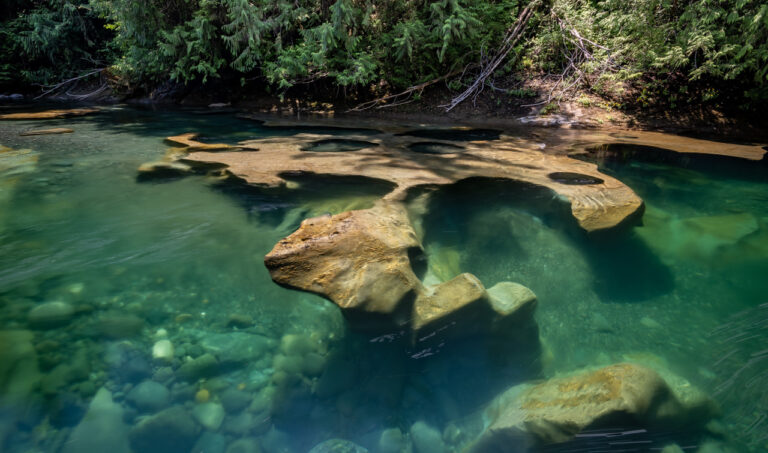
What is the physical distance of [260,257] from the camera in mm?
3373

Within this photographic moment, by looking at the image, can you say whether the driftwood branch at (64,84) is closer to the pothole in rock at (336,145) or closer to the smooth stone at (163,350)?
the pothole in rock at (336,145)

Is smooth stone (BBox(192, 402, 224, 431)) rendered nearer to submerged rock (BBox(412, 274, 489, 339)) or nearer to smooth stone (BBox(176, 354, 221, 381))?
smooth stone (BBox(176, 354, 221, 381))

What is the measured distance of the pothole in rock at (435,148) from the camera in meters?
6.23

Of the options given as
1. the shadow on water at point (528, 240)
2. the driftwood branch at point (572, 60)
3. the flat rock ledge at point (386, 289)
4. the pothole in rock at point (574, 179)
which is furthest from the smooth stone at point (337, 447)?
the driftwood branch at point (572, 60)

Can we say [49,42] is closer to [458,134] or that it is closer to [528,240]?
[458,134]

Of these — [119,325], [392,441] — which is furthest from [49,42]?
[392,441]

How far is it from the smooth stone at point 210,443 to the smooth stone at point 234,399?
15 cm

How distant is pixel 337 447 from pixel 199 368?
0.99 metres

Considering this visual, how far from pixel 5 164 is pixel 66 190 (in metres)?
1.66

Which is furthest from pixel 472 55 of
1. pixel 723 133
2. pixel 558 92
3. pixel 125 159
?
pixel 125 159

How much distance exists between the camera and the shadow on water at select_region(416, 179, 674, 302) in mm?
3299

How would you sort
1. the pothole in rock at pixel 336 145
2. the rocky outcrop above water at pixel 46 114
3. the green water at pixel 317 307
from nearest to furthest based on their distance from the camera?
1. the green water at pixel 317 307
2. the pothole in rock at pixel 336 145
3. the rocky outcrop above water at pixel 46 114

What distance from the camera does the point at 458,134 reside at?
26.2 ft

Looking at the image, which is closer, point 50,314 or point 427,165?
point 50,314
